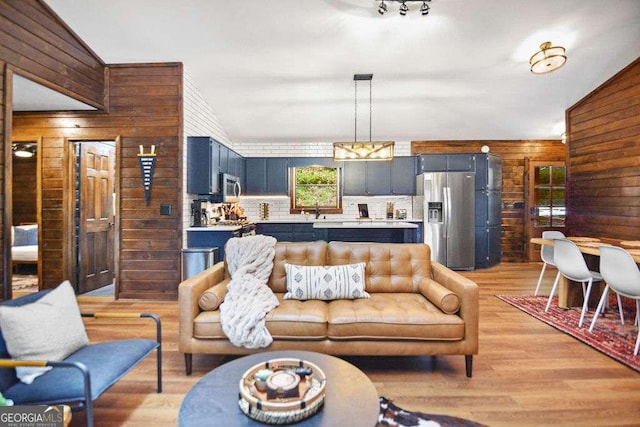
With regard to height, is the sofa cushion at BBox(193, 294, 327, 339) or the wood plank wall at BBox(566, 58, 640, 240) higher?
the wood plank wall at BBox(566, 58, 640, 240)

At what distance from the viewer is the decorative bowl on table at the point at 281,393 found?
132 centimetres

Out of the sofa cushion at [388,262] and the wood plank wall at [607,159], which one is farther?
the wood plank wall at [607,159]

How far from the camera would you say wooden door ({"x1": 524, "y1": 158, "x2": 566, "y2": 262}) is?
702 centimetres

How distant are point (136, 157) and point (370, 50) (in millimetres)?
3270

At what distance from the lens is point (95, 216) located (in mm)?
4926

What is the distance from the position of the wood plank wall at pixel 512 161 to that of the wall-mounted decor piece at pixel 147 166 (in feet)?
16.3

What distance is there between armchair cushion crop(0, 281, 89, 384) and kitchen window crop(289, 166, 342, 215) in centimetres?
524

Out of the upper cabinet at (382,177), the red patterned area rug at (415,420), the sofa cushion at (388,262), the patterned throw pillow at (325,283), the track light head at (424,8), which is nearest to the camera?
the red patterned area rug at (415,420)

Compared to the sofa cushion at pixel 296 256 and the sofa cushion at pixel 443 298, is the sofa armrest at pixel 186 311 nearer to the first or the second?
the sofa cushion at pixel 296 256

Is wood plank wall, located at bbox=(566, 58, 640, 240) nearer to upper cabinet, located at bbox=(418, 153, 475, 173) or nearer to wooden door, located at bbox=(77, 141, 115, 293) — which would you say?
upper cabinet, located at bbox=(418, 153, 475, 173)

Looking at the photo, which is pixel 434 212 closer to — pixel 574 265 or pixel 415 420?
pixel 574 265

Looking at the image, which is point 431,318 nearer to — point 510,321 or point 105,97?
point 510,321

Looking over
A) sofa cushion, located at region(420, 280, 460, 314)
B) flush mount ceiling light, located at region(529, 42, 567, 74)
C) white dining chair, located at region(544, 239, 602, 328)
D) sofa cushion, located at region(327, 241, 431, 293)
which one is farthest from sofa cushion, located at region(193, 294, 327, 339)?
flush mount ceiling light, located at region(529, 42, 567, 74)

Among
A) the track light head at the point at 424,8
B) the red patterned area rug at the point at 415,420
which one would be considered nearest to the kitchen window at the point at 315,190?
the track light head at the point at 424,8
